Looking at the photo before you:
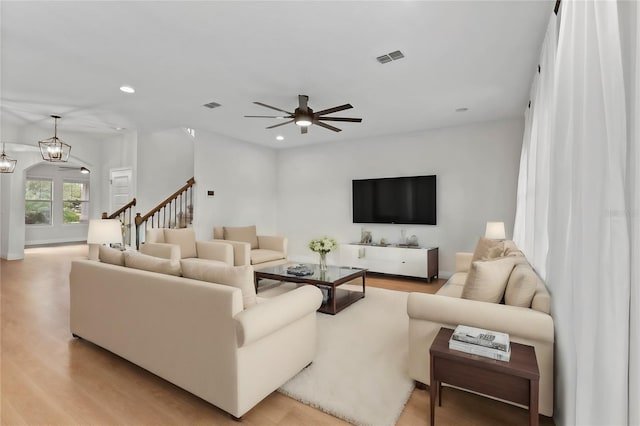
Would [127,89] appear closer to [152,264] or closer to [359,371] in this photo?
[152,264]

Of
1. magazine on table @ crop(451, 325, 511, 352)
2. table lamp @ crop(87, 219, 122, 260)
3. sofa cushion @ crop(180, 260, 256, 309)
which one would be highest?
table lamp @ crop(87, 219, 122, 260)

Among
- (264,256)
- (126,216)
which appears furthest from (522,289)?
(126,216)

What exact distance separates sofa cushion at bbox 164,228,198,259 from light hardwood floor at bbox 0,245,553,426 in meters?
2.20

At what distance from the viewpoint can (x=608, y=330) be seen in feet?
4.15

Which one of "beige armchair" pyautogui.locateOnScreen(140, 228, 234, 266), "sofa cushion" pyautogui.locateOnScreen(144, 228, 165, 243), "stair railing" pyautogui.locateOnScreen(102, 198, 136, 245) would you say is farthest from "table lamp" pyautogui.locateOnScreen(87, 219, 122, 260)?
"stair railing" pyautogui.locateOnScreen(102, 198, 136, 245)

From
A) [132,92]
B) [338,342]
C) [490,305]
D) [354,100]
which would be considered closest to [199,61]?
[132,92]

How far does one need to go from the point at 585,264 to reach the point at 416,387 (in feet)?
4.82

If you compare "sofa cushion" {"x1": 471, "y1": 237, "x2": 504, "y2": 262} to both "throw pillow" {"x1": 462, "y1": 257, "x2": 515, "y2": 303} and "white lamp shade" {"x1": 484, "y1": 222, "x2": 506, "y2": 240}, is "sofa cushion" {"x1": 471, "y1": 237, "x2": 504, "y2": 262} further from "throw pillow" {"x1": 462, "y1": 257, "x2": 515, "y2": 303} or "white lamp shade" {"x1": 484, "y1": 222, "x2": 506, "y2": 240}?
"throw pillow" {"x1": 462, "y1": 257, "x2": 515, "y2": 303}

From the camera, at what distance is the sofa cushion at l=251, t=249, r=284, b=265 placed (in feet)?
18.3

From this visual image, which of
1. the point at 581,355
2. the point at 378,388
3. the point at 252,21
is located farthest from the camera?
the point at 252,21

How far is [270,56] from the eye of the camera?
328 centimetres

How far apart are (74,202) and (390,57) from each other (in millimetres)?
12225

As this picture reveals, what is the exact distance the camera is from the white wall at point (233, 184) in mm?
6352

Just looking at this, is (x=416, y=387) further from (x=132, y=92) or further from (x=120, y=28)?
(x=132, y=92)
